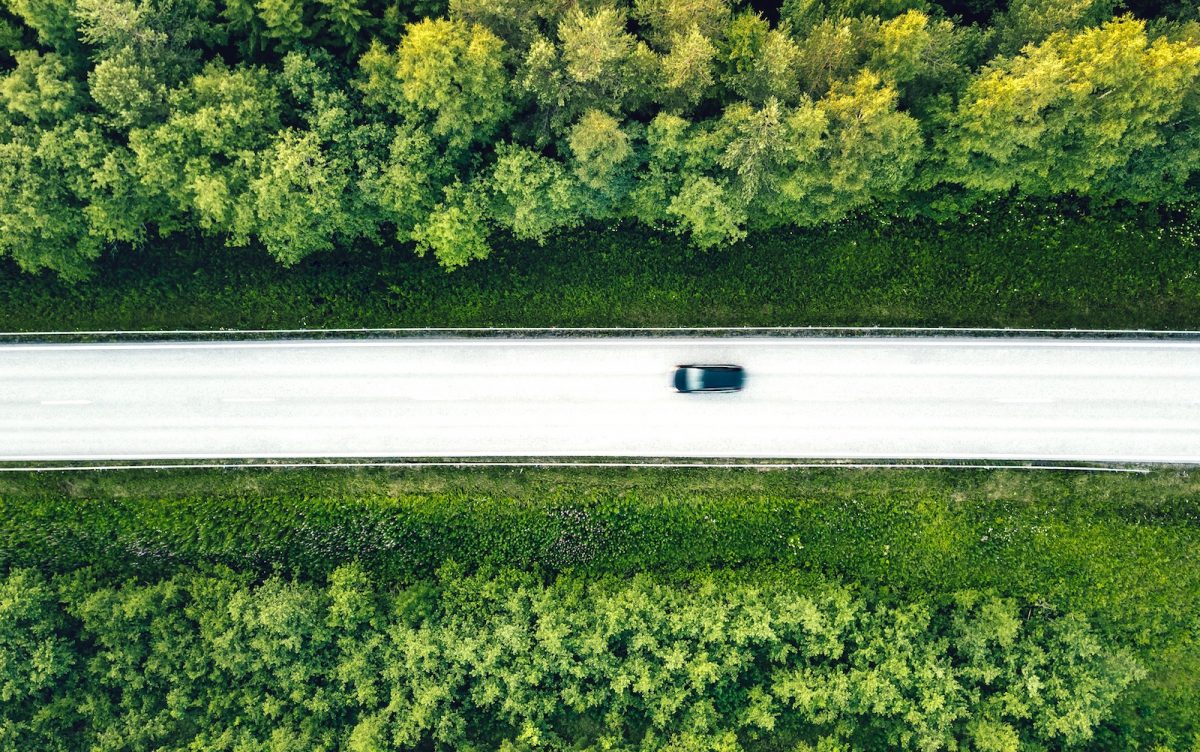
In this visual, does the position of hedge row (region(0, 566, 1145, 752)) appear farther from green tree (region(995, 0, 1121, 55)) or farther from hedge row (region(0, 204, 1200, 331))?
green tree (region(995, 0, 1121, 55))

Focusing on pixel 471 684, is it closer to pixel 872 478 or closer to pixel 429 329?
pixel 429 329

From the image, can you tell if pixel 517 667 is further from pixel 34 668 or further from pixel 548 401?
pixel 34 668

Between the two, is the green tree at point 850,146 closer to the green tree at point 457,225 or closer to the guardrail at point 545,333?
the guardrail at point 545,333

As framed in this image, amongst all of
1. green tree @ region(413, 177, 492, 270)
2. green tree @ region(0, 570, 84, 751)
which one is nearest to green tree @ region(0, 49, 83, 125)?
green tree @ region(413, 177, 492, 270)

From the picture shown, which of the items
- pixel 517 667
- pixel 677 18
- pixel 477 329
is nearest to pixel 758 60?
pixel 677 18

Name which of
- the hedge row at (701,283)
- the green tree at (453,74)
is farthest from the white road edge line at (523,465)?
the green tree at (453,74)

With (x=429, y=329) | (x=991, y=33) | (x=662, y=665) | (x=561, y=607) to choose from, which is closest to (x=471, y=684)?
(x=561, y=607)
